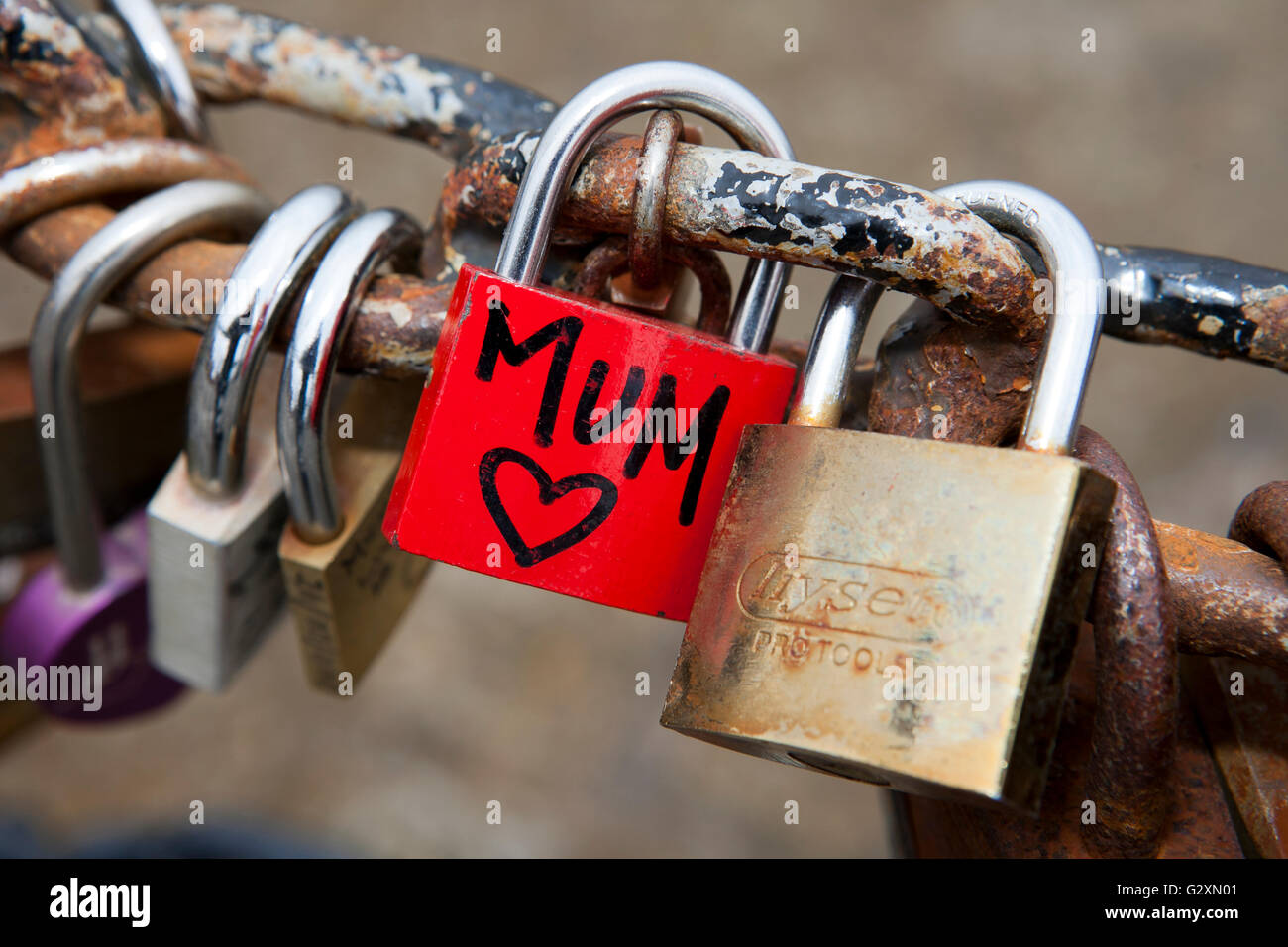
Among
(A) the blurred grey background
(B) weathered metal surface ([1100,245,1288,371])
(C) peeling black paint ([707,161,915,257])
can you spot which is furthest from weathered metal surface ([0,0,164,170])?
(A) the blurred grey background

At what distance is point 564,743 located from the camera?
1619 mm

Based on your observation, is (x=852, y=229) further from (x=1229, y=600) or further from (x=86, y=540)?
(x=86, y=540)

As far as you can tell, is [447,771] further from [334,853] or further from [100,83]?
[100,83]

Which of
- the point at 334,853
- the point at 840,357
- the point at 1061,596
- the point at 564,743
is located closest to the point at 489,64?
the point at 564,743

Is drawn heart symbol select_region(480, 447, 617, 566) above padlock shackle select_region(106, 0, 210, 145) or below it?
below

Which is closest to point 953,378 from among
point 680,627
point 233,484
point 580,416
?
point 580,416

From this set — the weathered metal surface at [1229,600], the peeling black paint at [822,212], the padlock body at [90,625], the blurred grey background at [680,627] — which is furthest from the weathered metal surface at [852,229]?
the blurred grey background at [680,627]

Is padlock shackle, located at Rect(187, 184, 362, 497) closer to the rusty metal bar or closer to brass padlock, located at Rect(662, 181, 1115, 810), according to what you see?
the rusty metal bar

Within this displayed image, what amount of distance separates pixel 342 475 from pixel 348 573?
0.06 m

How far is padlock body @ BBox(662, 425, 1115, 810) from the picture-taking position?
33cm

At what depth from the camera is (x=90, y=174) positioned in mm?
476

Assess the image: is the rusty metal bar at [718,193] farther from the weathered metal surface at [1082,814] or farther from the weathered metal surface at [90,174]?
the weathered metal surface at [1082,814]

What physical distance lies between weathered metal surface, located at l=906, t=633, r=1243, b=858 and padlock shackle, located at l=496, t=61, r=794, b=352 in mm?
220

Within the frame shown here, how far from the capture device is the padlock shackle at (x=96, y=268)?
0.46 m
